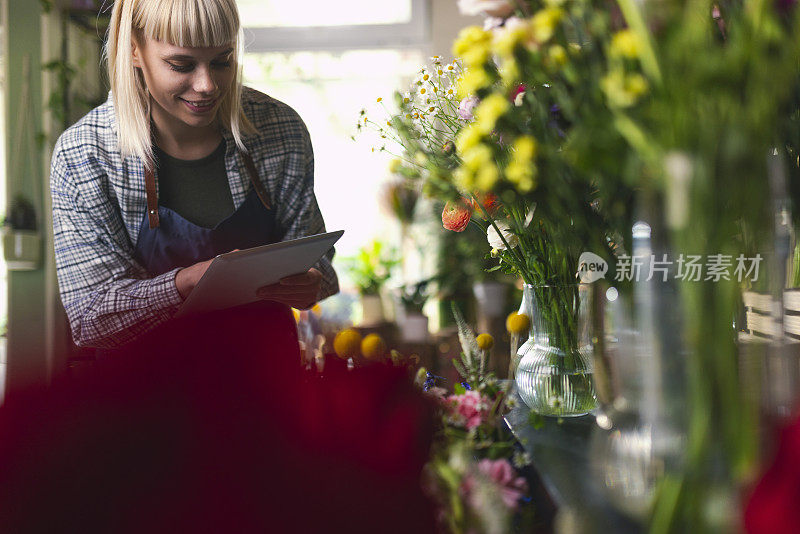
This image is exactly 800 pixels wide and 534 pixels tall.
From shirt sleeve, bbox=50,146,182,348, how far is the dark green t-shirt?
15 centimetres

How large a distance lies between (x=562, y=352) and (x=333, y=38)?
3.71 metres

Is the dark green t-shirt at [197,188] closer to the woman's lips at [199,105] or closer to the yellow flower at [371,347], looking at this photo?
Answer: the woman's lips at [199,105]

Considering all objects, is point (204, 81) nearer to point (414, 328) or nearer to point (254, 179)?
point (254, 179)

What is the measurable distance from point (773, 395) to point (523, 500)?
28 centimetres

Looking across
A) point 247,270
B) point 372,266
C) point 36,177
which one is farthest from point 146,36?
point 372,266

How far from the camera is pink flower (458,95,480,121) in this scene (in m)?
0.82

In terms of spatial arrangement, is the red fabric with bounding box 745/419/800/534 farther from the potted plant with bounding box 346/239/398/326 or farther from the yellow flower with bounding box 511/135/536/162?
the potted plant with bounding box 346/239/398/326

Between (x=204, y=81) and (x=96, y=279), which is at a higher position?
(x=204, y=81)

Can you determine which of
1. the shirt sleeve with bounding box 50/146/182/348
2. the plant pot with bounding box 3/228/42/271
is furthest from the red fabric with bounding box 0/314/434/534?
the plant pot with bounding box 3/228/42/271

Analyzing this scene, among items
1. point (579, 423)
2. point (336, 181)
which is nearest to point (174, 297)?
point (579, 423)

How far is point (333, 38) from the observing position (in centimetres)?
417

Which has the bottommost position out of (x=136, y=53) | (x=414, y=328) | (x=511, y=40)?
(x=414, y=328)

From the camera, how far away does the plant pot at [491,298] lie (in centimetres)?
330

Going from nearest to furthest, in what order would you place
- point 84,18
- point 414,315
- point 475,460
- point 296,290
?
point 475,460, point 296,290, point 84,18, point 414,315
